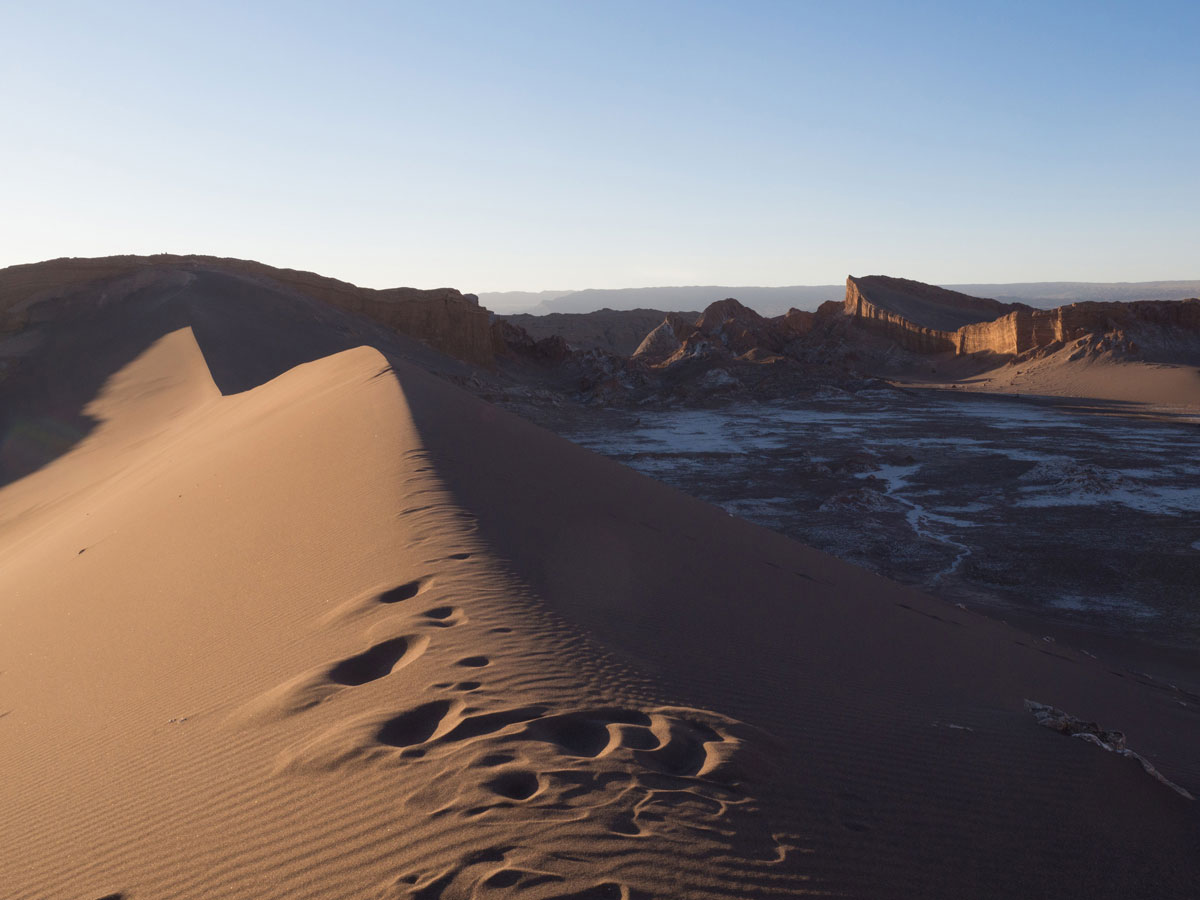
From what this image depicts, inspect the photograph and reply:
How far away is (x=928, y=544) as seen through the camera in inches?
493

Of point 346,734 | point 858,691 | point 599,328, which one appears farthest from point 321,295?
point 599,328

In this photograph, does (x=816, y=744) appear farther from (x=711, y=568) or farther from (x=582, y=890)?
(x=711, y=568)

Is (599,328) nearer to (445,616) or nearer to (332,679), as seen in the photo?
(445,616)

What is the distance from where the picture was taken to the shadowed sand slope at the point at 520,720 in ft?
8.06

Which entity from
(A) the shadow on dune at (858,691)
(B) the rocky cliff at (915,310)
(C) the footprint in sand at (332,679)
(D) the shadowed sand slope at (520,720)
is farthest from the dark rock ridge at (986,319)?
(C) the footprint in sand at (332,679)

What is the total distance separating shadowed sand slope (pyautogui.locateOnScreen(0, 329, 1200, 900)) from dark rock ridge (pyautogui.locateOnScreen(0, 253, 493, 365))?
23769mm

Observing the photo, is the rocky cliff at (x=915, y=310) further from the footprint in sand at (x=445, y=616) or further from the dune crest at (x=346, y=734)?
the footprint in sand at (x=445, y=616)

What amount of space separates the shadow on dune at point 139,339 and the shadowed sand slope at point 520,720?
1435 cm

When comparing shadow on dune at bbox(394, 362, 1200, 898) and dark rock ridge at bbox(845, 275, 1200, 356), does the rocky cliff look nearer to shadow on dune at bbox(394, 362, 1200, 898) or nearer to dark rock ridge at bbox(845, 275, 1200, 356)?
dark rock ridge at bbox(845, 275, 1200, 356)

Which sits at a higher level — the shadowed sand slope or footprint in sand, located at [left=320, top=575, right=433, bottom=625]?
footprint in sand, located at [left=320, top=575, right=433, bottom=625]

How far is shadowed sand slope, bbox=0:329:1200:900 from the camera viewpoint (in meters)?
2.46

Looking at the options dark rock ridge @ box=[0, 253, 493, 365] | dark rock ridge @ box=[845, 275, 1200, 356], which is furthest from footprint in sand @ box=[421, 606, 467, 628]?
dark rock ridge @ box=[845, 275, 1200, 356]

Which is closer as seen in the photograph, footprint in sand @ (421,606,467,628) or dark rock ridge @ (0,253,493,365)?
footprint in sand @ (421,606,467,628)

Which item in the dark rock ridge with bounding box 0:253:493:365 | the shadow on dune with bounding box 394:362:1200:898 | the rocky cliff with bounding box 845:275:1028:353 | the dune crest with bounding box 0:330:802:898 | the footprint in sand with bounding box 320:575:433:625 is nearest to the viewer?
the dune crest with bounding box 0:330:802:898
